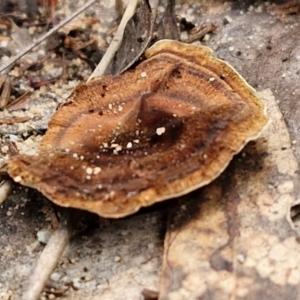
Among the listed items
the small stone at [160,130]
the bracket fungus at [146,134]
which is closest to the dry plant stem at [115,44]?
the bracket fungus at [146,134]

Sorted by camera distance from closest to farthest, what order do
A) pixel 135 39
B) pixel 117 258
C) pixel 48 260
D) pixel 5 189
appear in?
pixel 48 260, pixel 117 258, pixel 5 189, pixel 135 39

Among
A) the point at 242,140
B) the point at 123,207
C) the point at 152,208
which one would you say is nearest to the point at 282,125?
the point at 242,140

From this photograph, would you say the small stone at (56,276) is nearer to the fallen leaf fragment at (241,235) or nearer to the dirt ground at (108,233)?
the dirt ground at (108,233)

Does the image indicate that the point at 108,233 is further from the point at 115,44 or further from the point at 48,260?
the point at 115,44

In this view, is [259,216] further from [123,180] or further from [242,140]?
[123,180]

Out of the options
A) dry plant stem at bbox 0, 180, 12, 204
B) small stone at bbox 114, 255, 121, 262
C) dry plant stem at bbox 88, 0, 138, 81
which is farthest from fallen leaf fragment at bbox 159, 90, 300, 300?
dry plant stem at bbox 88, 0, 138, 81

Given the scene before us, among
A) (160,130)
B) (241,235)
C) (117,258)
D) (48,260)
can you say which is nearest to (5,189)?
(48,260)
